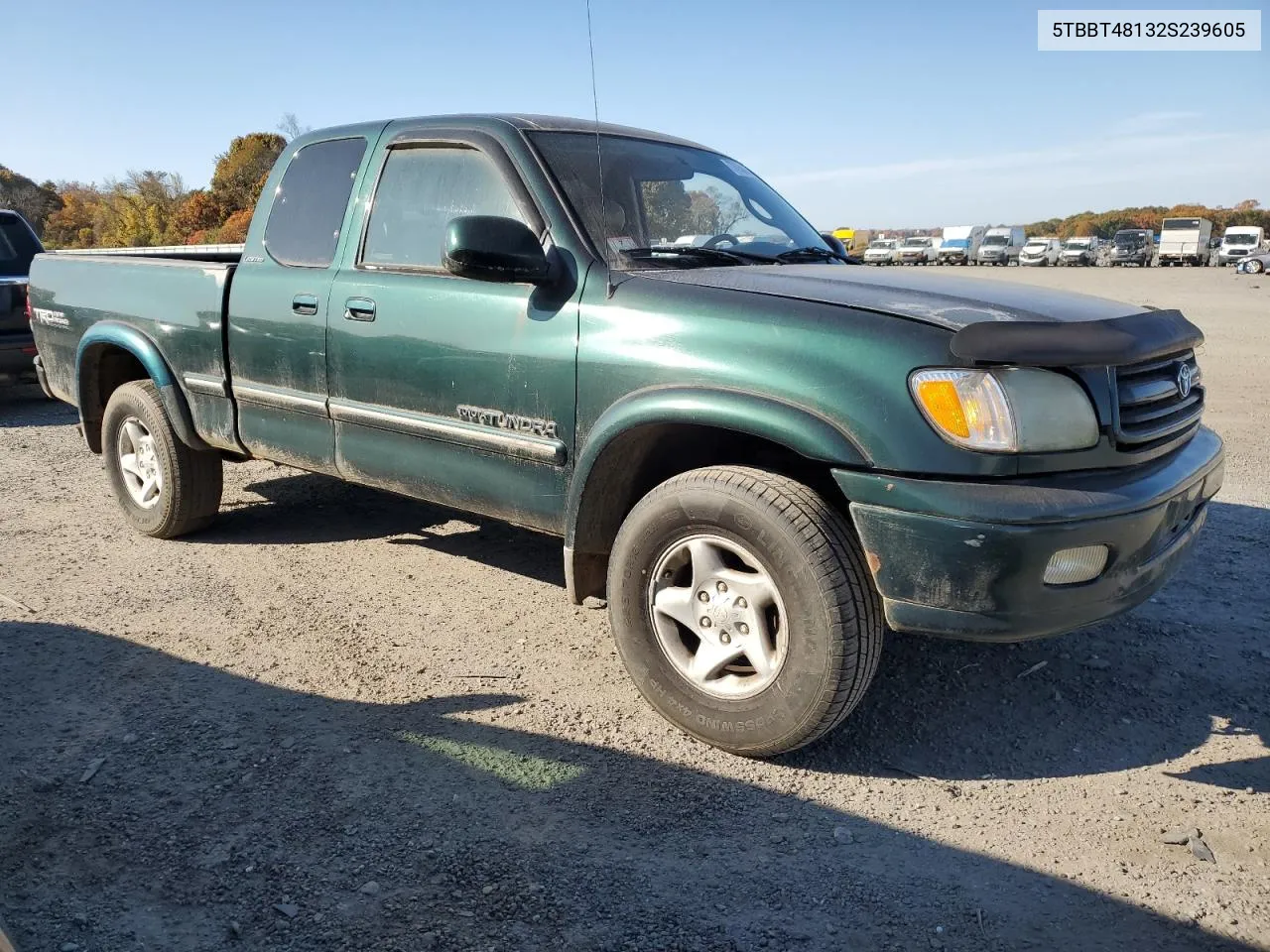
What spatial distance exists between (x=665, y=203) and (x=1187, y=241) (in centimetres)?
5522

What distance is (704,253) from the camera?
3.65 metres

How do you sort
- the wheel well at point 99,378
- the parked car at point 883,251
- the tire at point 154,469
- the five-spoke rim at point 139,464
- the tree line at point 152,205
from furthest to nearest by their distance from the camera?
the parked car at point 883,251 → the tree line at point 152,205 → the wheel well at point 99,378 → the five-spoke rim at point 139,464 → the tire at point 154,469

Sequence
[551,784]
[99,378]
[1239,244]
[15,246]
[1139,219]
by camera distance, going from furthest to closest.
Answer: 1. [1139,219]
2. [1239,244]
3. [15,246]
4. [99,378]
5. [551,784]

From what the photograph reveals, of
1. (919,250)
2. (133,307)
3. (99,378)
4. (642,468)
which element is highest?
(919,250)

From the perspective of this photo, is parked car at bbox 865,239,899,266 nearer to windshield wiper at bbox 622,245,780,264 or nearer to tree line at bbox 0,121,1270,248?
tree line at bbox 0,121,1270,248

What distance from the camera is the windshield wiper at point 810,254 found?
3.91 metres

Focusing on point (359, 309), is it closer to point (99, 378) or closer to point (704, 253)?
point (704, 253)

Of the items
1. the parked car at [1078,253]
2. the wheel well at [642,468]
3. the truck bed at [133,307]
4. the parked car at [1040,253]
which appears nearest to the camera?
the wheel well at [642,468]

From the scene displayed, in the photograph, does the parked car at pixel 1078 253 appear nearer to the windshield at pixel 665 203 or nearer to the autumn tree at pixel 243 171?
the autumn tree at pixel 243 171

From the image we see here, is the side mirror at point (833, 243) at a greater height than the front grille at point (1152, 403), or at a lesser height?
greater

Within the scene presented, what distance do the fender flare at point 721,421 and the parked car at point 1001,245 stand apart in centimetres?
5765

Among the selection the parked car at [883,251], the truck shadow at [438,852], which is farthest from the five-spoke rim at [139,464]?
the parked car at [883,251]

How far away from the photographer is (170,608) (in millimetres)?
4219

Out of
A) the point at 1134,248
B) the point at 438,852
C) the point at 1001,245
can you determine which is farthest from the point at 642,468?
the point at 1001,245
